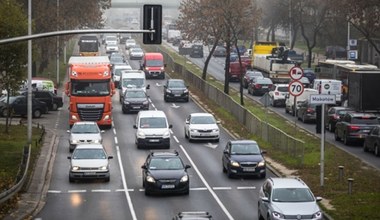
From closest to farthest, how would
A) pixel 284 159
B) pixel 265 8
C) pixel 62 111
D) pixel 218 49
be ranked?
1. pixel 284 159
2. pixel 62 111
3. pixel 218 49
4. pixel 265 8

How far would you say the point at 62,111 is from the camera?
214 feet

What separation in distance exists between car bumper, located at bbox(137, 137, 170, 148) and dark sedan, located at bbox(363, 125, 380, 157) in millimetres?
9939

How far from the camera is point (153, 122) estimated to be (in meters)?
49.2

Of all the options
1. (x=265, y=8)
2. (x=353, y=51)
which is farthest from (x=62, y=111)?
(x=265, y=8)

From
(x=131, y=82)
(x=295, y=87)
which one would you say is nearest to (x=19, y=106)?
(x=131, y=82)

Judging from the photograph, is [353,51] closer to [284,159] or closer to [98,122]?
[98,122]

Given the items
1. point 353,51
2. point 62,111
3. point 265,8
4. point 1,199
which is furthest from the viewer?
point 265,8

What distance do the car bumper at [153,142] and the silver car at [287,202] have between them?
18123 mm

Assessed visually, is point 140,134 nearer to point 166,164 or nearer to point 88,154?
point 88,154

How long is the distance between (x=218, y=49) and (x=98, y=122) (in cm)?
6702

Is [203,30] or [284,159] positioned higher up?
[203,30]

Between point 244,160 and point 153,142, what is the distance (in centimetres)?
983

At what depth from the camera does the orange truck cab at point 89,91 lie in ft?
176

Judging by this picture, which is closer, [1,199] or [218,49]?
[1,199]
